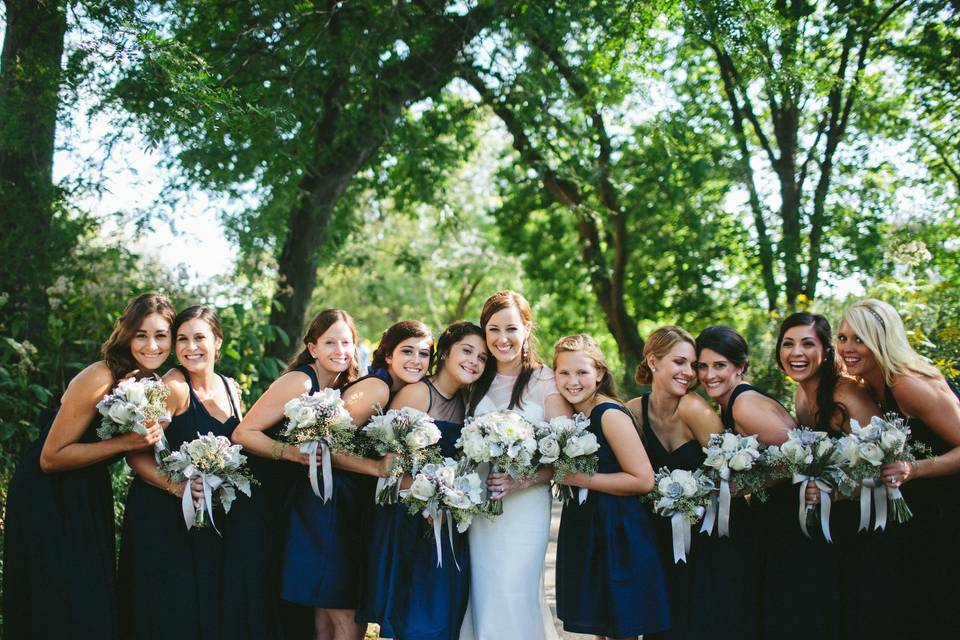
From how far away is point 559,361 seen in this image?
527cm

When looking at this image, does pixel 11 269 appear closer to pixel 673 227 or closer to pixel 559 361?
pixel 559 361

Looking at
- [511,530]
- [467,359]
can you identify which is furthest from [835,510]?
[467,359]

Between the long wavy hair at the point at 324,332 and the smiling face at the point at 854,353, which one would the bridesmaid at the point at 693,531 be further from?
the long wavy hair at the point at 324,332

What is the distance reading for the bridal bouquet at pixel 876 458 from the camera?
4418mm

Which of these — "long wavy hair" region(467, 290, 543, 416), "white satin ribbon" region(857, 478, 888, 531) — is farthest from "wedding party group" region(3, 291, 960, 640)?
"long wavy hair" region(467, 290, 543, 416)

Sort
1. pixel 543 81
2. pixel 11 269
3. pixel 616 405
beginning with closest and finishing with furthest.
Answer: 1. pixel 616 405
2. pixel 11 269
3. pixel 543 81

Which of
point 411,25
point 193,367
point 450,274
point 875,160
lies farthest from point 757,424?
point 450,274

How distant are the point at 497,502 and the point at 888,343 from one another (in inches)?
99.6

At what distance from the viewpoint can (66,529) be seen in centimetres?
492

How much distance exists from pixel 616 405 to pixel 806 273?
403 inches

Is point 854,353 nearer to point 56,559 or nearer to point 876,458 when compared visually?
point 876,458

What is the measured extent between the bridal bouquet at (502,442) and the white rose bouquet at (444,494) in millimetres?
143

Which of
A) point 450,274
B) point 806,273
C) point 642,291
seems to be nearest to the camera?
point 806,273

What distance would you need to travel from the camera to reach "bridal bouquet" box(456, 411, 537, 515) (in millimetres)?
4621
